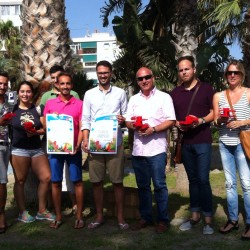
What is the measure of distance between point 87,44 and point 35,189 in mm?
75356

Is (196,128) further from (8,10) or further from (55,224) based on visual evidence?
(8,10)

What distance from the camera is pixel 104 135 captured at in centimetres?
484

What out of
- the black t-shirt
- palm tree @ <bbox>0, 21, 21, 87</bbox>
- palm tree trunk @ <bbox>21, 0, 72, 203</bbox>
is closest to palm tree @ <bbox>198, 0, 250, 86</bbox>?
palm tree trunk @ <bbox>21, 0, 72, 203</bbox>

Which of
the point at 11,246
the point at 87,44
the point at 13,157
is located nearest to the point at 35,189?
the point at 13,157

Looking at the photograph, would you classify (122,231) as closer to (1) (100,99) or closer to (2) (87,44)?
(1) (100,99)

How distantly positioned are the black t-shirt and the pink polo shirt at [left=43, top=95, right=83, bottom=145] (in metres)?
0.16

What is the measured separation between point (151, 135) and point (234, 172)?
1046 millimetres

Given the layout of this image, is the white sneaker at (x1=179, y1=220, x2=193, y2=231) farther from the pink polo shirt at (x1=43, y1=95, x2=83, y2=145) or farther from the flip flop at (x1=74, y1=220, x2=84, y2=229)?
the pink polo shirt at (x1=43, y1=95, x2=83, y2=145)

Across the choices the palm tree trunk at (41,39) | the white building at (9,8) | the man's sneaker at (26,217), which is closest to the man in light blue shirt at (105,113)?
the man's sneaker at (26,217)

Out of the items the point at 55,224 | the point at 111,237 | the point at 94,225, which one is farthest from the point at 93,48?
the point at 111,237

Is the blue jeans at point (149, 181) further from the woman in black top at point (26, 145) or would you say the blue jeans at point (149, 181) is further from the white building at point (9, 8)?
the white building at point (9, 8)

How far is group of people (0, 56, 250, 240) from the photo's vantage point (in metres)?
4.72

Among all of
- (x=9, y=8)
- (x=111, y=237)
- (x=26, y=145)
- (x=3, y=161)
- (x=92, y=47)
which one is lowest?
(x=111, y=237)

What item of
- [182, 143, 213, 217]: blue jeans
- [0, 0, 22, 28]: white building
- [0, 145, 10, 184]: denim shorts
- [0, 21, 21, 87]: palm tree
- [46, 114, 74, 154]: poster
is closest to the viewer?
[182, 143, 213, 217]: blue jeans
